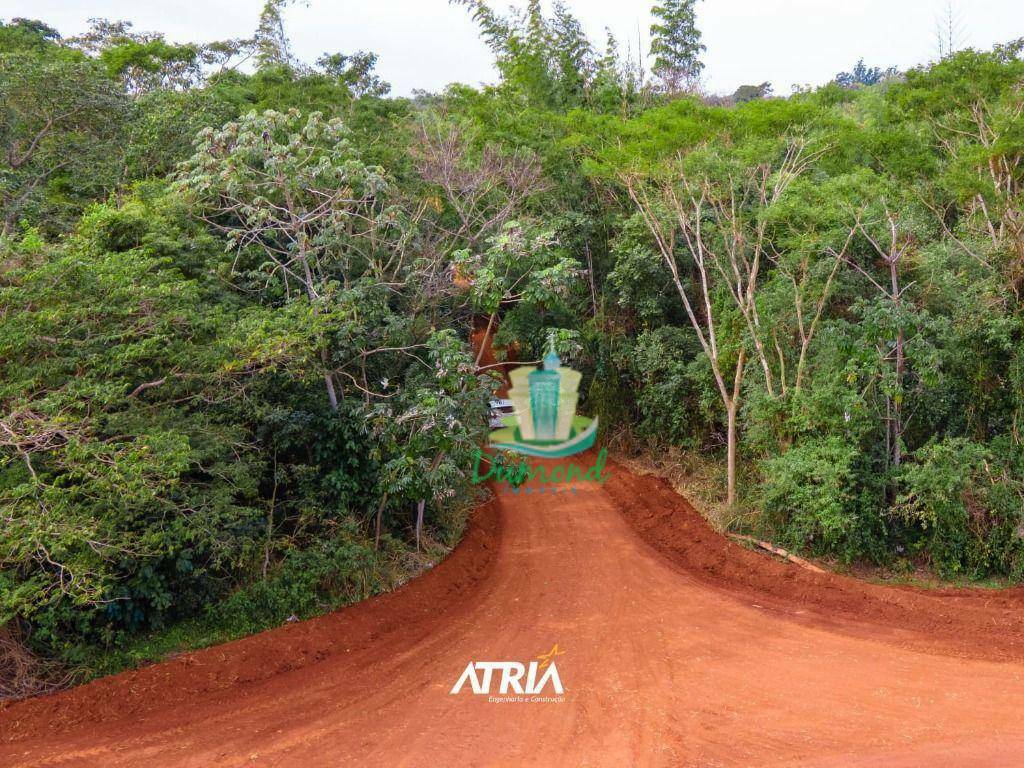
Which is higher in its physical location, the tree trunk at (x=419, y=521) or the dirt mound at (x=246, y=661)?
the tree trunk at (x=419, y=521)

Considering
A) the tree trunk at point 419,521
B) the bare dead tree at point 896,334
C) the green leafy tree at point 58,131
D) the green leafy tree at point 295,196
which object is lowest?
the tree trunk at point 419,521

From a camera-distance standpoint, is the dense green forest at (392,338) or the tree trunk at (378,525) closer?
the dense green forest at (392,338)

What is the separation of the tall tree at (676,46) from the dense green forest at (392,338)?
36.4ft

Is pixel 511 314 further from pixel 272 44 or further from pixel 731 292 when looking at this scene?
pixel 272 44

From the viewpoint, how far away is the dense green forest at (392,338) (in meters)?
8.33

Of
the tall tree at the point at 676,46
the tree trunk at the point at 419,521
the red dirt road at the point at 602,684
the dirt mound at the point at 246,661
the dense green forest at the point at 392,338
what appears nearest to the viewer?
the red dirt road at the point at 602,684

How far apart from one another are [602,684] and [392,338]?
528 centimetres

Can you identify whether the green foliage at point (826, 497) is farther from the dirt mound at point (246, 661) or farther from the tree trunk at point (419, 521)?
the tree trunk at point (419, 521)

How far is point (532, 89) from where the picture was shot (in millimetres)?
21172

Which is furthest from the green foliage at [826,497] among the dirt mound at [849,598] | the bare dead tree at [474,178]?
the bare dead tree at [474,178]

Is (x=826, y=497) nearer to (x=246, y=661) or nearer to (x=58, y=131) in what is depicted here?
(x=246, y=661)

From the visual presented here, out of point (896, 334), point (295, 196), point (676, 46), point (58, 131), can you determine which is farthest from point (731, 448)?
point (676, 46)

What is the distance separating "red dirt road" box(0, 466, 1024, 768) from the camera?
7238 mm

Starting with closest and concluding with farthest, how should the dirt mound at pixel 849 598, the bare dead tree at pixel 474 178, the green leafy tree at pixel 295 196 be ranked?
1. the dirt mound at pixel 849 598
2. the green leafy tree at pixel 295 196
3. the bare dead tree at pixel 474 178
